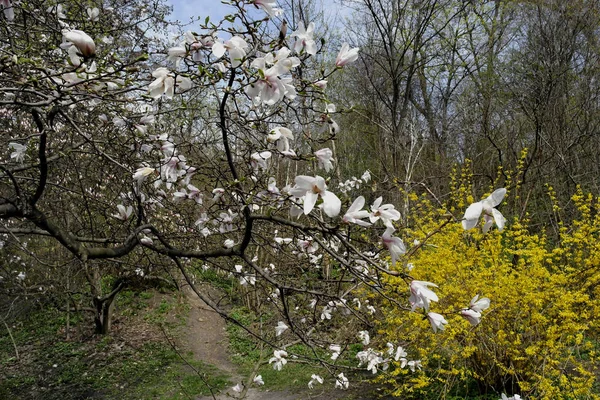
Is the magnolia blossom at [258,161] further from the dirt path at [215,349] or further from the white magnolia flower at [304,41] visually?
the dirt path at [215,349]

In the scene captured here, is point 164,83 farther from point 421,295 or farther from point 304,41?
point 421,295

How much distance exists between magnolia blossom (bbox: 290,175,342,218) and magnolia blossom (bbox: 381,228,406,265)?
0.60ft

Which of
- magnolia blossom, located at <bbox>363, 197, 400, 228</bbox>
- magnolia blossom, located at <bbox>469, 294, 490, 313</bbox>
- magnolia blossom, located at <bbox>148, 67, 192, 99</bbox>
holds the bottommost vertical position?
magnolia blossom, located at <bbox>469, 294, 490, 313</bbox>

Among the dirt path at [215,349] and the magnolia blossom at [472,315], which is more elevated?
the magnolia blossom at [472,315]

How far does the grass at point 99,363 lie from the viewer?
6344 mm

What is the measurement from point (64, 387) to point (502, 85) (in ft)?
35.6

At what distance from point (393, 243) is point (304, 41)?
81cm

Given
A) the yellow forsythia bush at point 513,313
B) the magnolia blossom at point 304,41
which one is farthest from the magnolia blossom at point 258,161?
the yellow forsythia bush at point 513,313

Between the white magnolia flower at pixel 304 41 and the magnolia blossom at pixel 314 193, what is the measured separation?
24.1 inches

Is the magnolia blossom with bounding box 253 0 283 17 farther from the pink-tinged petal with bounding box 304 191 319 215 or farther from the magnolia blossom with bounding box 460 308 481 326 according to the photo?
the magnolia blossom with bounding box 460 308 481 326

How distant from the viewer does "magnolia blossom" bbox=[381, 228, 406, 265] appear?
4.15ft

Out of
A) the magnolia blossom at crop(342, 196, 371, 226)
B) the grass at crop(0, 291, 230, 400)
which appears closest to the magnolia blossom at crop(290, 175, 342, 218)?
the magnolia blossom at crop(342, 196, 371, 226)

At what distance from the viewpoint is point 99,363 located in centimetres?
743

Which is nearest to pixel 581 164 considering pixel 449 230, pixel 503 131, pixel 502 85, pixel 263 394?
pixel 503 131
